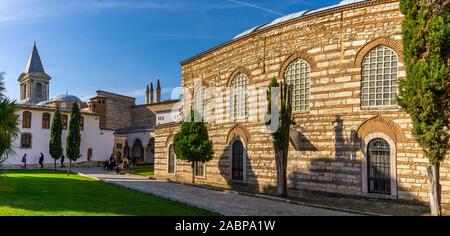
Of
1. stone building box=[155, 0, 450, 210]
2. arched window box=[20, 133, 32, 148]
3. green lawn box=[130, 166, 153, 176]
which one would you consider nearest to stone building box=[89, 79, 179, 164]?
green lawn box=[130, 166, 153, 176]

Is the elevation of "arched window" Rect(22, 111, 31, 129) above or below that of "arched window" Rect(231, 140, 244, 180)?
above

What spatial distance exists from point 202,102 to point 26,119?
1945 centimetres

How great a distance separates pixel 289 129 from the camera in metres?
16.3

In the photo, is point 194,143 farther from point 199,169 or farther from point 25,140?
point 25,140

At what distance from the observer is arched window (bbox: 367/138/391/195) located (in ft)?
46.9

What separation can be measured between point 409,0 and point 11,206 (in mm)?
13017

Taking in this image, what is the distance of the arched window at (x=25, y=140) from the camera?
34.0m

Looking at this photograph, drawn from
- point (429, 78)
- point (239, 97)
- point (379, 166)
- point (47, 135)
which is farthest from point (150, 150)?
point (429, 78)

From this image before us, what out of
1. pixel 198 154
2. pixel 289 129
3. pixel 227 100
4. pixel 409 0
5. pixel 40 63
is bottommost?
pixel 198 154

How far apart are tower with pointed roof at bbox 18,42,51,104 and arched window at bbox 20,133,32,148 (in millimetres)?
28339

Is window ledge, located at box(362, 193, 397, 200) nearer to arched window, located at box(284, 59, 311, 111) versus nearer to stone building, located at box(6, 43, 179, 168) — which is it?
arched window, located at box(284, 59, 311, 111)
